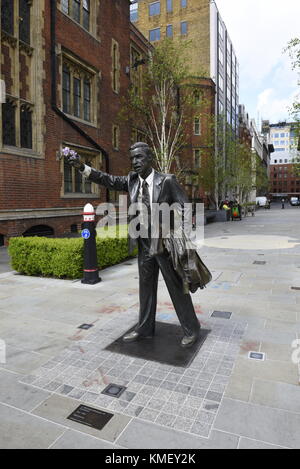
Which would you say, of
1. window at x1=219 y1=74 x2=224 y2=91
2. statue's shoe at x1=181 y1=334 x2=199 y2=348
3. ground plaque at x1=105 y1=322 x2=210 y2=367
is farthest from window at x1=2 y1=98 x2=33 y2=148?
window at x1=219 y1=74 x2=224 y2=91

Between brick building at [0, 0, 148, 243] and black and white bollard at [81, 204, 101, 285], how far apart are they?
5631mm

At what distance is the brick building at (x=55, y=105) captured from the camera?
1185 cm

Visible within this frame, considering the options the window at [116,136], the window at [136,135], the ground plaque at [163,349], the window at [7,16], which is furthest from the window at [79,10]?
the ground plaque at [163,349]

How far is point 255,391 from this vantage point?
2.90 m

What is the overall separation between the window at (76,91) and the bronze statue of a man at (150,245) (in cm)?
1251

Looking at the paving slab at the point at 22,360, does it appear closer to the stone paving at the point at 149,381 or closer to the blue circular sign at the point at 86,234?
the stone paving at the point at 149,381

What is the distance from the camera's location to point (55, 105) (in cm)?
1352

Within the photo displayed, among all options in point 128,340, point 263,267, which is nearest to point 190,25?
point 263,267

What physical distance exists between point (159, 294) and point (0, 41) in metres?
10.5

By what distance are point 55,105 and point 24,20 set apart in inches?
124

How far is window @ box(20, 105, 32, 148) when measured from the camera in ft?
41.1

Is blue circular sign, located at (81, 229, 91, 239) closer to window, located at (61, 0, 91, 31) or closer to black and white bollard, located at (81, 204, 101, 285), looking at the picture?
black and white bollard, located at (81, 204, 101, 285)

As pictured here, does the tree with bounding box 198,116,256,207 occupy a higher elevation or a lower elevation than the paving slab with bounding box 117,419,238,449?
higher

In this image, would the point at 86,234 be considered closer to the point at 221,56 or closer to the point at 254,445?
the point at 254,445
